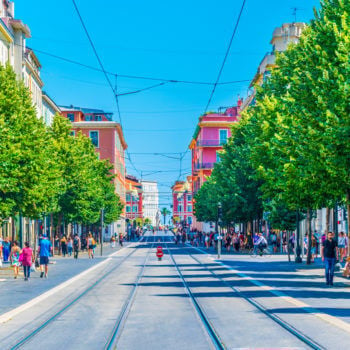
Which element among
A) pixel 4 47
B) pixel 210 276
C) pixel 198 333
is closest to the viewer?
pixel 198 333

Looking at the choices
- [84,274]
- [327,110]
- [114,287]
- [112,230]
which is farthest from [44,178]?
[112,230]

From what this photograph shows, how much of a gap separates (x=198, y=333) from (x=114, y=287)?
40.5 feet

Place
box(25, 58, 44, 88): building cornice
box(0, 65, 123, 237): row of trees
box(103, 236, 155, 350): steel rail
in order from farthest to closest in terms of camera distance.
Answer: box(25, 58, 44, 88): building cornice
box(0, 65, 123, 237): row of trees
box(103, 236, 155, 350): steel rail

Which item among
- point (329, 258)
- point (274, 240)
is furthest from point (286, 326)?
point (274, 240)

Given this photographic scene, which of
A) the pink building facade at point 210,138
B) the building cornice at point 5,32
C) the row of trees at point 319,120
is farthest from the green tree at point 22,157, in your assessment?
the pink building facade at point 210,138

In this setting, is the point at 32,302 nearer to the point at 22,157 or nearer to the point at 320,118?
the point at 320,118

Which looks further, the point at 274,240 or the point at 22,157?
the point at 274,240

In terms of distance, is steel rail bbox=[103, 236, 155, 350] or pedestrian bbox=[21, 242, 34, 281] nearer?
steel rail bbox=[103, 236, 155, 350]

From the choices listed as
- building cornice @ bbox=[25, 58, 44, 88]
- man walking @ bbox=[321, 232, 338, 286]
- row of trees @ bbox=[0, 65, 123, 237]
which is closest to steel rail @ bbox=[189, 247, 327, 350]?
man walking @ bbox=[321, 232, 338, 286]

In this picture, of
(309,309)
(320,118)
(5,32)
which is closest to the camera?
(309,309)

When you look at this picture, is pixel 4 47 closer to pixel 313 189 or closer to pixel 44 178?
pixel 44 178

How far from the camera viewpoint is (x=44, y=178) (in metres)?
38.1

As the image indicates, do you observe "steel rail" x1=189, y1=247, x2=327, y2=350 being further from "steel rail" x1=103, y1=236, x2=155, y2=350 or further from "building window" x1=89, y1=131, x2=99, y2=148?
"building window" x1=89, y1=131, x2=99, y2=148

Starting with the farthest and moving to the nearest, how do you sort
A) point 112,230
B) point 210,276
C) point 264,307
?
1. point 112,230
2. point 210,276
3. point 264,307
